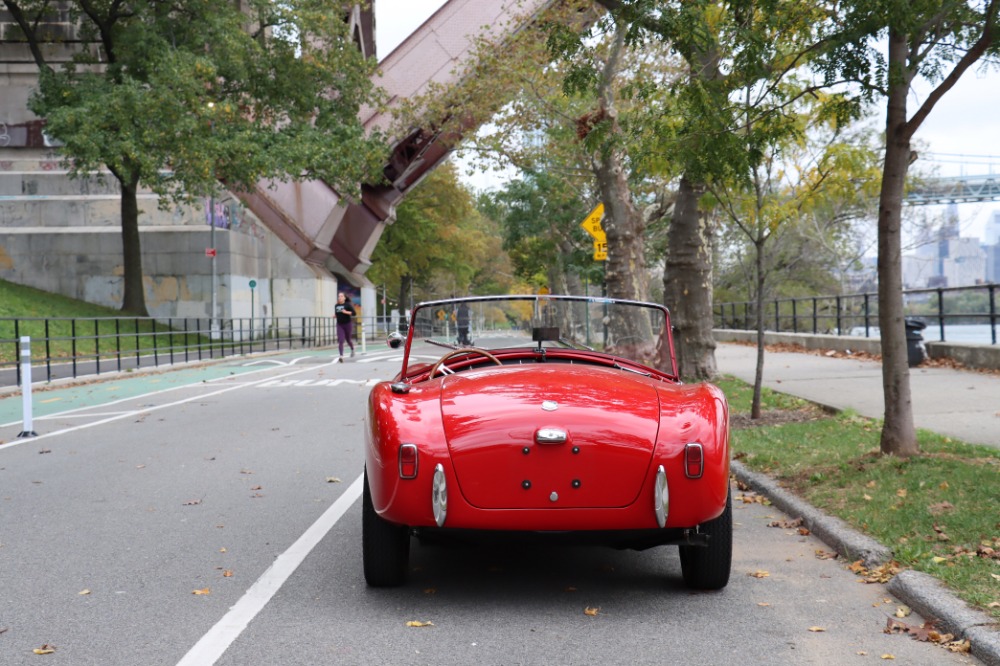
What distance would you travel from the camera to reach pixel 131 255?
3388 cm

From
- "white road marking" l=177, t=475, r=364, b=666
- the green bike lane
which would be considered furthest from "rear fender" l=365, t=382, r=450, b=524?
the green bike lane

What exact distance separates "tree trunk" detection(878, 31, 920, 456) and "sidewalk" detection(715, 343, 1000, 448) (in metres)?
1.27

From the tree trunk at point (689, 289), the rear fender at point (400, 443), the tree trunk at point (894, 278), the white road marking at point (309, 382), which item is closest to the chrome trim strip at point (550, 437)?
the rear fender at point (400, 443)

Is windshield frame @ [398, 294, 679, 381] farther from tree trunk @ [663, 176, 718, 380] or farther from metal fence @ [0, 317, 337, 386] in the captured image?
metal fence @ [0, 317, 337, 386]

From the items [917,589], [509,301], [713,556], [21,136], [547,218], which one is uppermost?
[21,136]

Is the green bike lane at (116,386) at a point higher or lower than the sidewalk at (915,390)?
lower

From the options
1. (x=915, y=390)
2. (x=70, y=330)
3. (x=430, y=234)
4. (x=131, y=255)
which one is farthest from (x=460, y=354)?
(x=430, y=234)

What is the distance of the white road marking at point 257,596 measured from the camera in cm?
423

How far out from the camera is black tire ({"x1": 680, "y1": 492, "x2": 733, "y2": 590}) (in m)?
5.07

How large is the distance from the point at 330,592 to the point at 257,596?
0.34 meters

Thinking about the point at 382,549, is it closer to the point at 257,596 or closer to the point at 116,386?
the point at 257,596

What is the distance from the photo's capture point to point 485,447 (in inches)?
186

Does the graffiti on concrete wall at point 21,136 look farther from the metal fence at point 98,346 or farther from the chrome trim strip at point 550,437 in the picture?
the chrome trim strip at point 550,437

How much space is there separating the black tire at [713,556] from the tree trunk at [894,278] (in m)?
3.32
